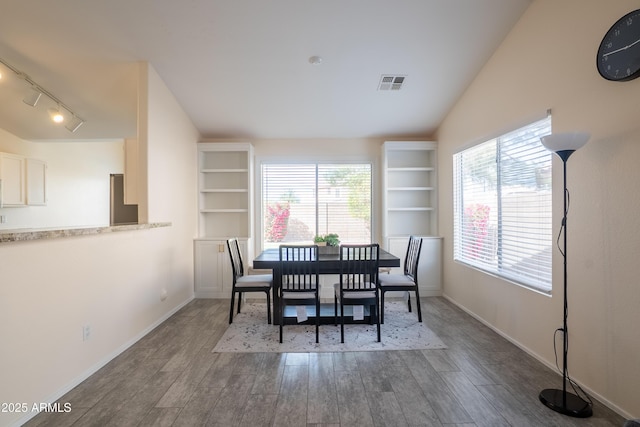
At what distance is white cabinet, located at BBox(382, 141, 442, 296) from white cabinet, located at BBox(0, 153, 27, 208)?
559 cm

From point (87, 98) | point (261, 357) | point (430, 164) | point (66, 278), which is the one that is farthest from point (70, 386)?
point (430, 164)

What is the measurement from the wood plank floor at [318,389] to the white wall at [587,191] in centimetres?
29

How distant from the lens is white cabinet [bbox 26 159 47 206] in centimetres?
469

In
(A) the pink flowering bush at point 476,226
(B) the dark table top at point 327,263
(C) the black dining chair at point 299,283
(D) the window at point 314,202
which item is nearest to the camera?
(C) the black dining chair at point 299,283

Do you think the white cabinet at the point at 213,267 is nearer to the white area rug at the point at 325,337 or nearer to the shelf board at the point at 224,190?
the shelf board at the point at 224,190

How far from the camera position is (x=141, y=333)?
307cm

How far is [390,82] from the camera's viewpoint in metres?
3.61

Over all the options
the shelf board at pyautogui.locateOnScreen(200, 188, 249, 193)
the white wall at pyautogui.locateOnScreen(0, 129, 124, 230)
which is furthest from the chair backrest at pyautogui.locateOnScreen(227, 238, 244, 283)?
the white wall at pyautogui.locateOnScreen(0, 129, 124, 230)

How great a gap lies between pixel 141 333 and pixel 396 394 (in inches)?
101

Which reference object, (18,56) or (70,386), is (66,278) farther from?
(18,56)

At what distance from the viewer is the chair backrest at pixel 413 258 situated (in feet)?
11.4

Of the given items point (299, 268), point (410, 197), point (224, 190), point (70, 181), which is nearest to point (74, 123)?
point (70, 181)

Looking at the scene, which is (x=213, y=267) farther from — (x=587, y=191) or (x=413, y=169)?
(x=587, y=191)

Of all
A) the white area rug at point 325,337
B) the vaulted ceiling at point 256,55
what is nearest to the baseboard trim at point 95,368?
the white area rug at point 325,337
